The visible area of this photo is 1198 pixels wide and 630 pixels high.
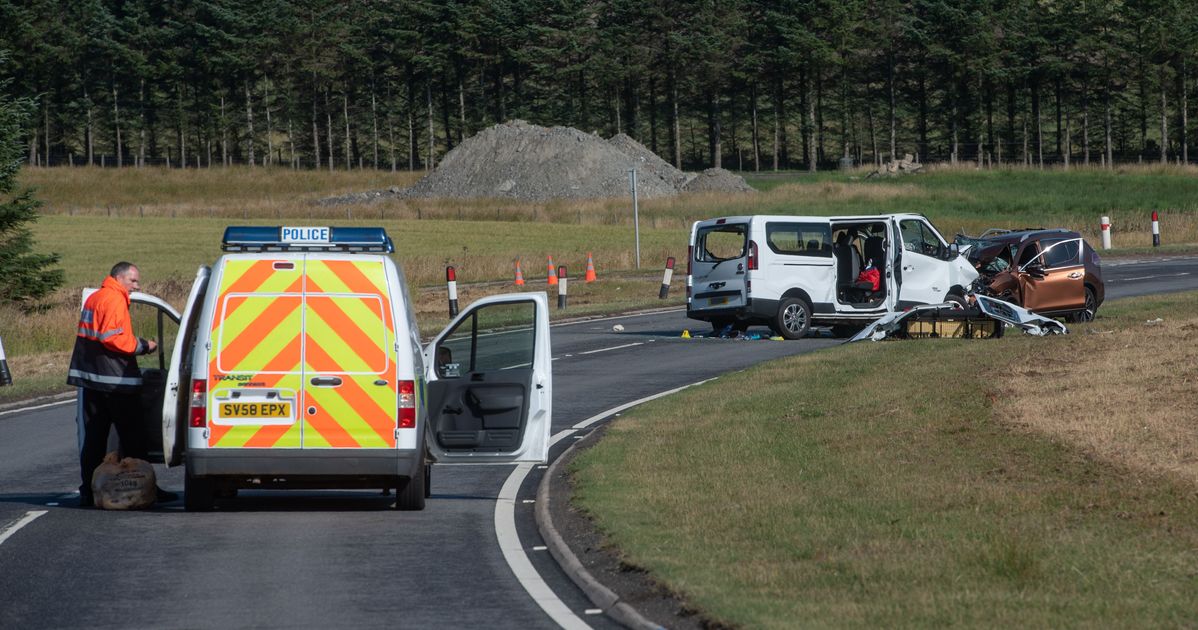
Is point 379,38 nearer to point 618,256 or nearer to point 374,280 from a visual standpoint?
point 618,256

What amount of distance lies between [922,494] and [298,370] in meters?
4.52

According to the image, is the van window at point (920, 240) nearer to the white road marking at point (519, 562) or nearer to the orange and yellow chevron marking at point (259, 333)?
the white road marking at point (519, 562)

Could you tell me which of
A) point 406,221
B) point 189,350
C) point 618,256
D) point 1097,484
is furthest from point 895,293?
Answer: point 406,221

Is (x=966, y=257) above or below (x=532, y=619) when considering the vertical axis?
above

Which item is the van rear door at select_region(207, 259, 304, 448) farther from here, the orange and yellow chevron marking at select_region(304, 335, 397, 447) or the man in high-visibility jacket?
the man in high-visibility jacket

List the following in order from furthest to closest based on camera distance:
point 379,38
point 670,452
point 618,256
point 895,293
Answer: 1. point 379,38
2. point 618,256
3. point 895,293
4. point 670,452

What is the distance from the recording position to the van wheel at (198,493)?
434 inches

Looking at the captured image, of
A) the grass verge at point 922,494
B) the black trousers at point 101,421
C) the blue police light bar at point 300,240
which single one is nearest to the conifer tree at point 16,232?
the grass verge at point 922,494

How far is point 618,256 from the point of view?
46.3m

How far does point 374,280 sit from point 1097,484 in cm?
536

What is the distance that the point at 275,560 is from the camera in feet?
31.1

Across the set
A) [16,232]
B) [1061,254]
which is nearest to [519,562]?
[1061,254]

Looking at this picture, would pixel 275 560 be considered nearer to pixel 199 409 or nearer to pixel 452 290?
pixel 199 409

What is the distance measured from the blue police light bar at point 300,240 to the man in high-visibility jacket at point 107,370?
4.51 ft
